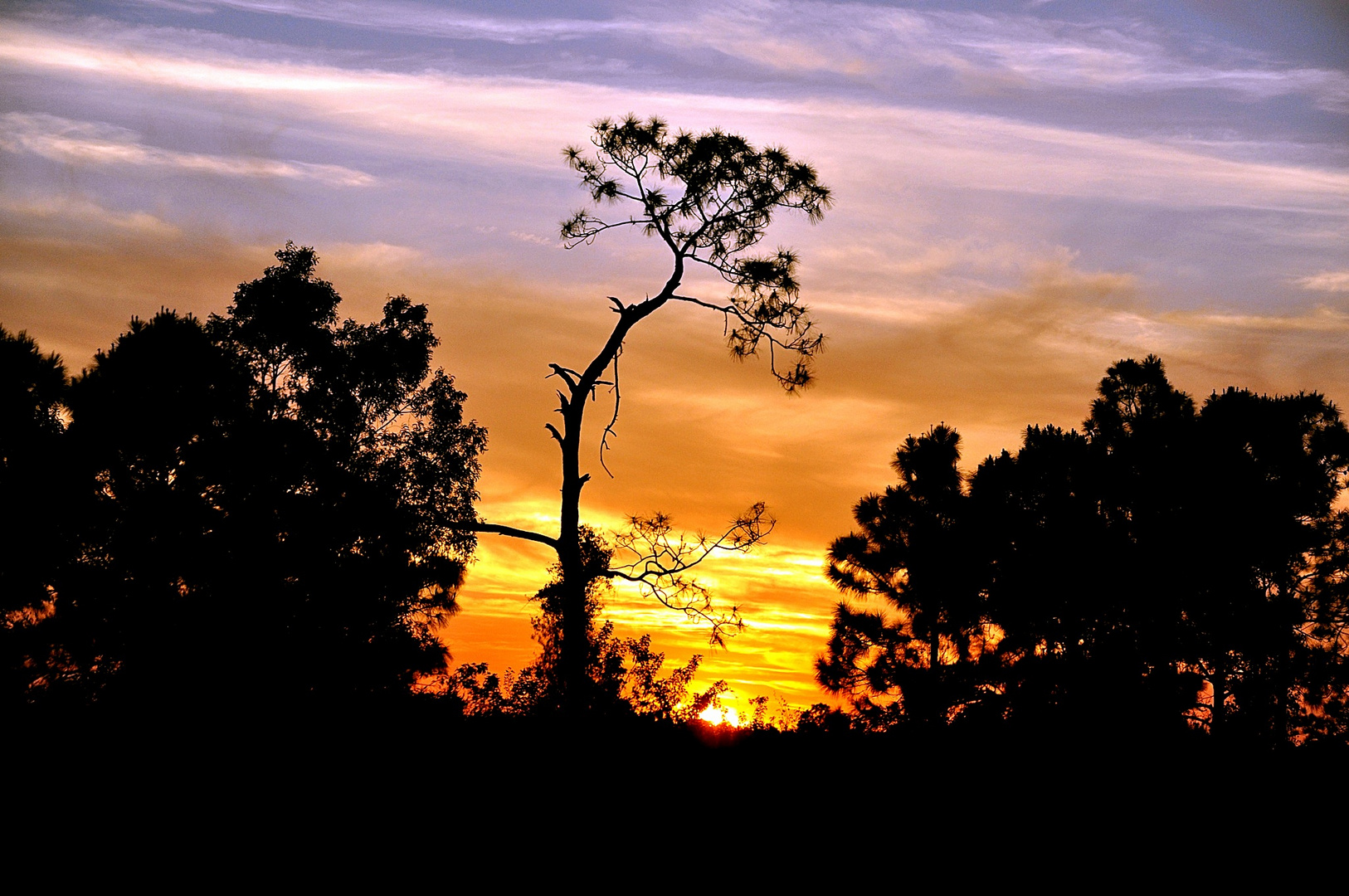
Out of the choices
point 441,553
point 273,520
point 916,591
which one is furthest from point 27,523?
point 916,591

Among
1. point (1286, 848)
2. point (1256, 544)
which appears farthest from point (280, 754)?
point (1256, 544)

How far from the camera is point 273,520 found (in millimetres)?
31172

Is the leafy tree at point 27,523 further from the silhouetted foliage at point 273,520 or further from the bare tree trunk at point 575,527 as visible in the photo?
the bare tree trunk at point 575,527

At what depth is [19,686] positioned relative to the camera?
30.5 meters

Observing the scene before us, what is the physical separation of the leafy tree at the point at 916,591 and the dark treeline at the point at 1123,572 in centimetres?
6

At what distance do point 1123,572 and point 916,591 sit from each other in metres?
6.69

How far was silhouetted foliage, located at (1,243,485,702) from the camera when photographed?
99.1 feet

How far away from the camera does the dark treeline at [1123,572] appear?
2909 cm

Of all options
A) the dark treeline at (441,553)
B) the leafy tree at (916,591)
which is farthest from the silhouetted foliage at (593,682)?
the leafy tree at (916,591)

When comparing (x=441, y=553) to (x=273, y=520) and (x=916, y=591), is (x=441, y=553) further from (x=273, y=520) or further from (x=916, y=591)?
(x=916, y=591)

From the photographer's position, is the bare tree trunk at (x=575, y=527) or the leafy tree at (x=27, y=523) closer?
the bare tree trunk at (x=575, y=527)

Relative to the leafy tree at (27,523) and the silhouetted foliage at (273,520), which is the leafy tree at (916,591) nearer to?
the silhouetted foliage at (273,520)

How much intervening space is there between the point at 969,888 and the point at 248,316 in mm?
26856

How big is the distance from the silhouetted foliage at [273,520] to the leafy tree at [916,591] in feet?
45.4
